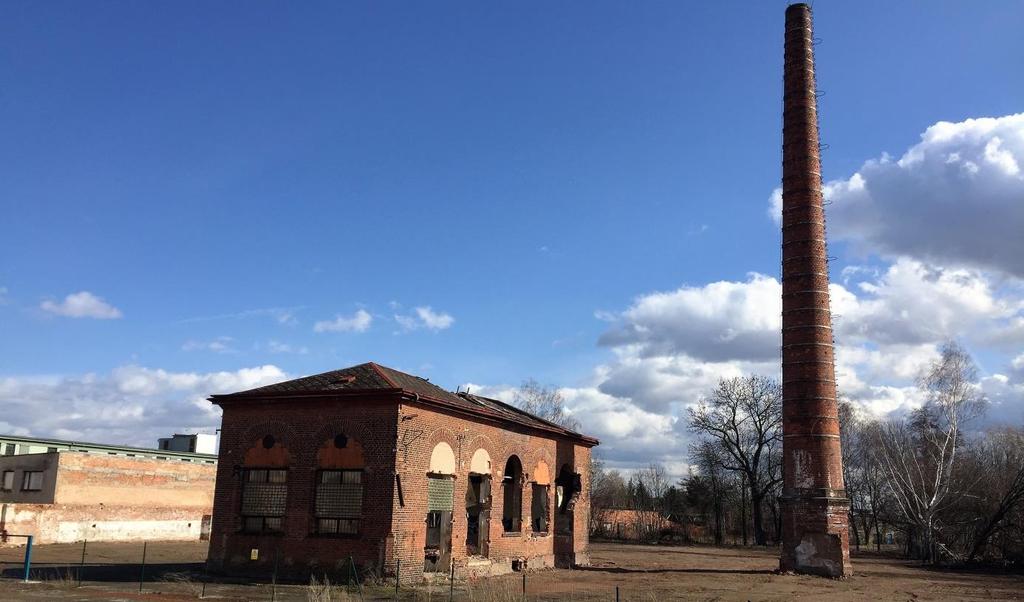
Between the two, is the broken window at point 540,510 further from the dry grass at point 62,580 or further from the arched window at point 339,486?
the dry grass at point 62,580

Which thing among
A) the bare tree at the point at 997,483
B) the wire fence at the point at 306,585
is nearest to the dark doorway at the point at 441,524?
the wire fence at the point at 306,585

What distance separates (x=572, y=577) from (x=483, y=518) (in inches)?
156

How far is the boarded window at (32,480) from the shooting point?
123 ft

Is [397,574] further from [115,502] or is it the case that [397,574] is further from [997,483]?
[997,483]

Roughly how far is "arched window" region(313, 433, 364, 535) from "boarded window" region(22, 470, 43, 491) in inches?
973

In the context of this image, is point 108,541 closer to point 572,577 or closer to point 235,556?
point 235,556

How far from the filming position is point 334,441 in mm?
20828

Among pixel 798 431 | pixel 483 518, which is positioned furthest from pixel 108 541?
pixel 798 431

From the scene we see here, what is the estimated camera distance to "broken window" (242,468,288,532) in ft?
69.6

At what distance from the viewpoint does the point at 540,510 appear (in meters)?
28.3

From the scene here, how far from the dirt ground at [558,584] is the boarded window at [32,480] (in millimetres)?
4970

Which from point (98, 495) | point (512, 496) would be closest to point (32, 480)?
point (98, 495)

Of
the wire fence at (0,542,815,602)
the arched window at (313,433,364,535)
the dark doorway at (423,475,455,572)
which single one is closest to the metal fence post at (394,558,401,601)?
the wire fence at (0,542,815,602)

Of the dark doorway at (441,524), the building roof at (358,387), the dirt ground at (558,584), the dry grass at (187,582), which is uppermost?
the building roof at (358,387)
